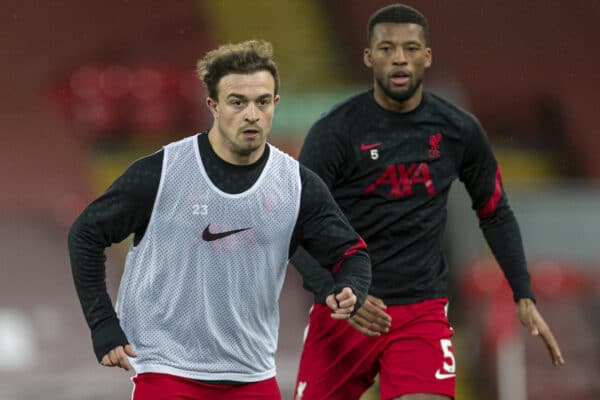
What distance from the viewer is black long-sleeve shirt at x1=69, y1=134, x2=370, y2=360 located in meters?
4.75

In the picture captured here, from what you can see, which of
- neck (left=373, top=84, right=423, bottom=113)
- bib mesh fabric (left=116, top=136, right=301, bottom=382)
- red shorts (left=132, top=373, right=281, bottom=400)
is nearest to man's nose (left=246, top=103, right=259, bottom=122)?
bib mesh fabric (left=116, top=136, right=301, bottom=382)

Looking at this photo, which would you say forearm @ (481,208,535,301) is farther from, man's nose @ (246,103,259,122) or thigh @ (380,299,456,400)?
man's nose @ (246,103,259,122)

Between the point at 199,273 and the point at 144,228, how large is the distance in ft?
0.83

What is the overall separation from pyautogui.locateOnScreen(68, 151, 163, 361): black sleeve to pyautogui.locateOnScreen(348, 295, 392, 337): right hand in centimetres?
116

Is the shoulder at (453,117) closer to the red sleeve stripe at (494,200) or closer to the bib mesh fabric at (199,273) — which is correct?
the red sleeve stripe at (494,200)

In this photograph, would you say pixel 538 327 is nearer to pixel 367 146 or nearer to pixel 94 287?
pixel 367 146

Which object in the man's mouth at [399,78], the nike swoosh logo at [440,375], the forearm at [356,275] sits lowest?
the nike swoosh logo at [440,375]

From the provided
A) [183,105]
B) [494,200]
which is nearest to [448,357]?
[494,200]

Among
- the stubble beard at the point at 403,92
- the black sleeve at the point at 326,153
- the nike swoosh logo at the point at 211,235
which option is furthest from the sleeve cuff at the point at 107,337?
the stubble beard at the point at 403,92

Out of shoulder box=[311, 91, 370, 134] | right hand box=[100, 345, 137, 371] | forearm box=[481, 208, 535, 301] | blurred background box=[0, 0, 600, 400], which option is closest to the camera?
right hand box=[100, 345, 137, 371]

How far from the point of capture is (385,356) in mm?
5898

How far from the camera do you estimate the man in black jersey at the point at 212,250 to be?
15.9 feet

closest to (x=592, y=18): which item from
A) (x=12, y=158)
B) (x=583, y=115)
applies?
(x=583, y=115)

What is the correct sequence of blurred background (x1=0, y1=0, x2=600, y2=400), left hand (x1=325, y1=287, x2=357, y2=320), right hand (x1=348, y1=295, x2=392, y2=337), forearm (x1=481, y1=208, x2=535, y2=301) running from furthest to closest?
blurred background (x1=0, y1=0, x2=600, y2=400)
forearm (x1=481, y1=208, x2=535, y2=301)
right hand (x1=348, y1=295, x2=392, y2=337)
left hand (x1=325, y1=287, x2=357, y2=320)
